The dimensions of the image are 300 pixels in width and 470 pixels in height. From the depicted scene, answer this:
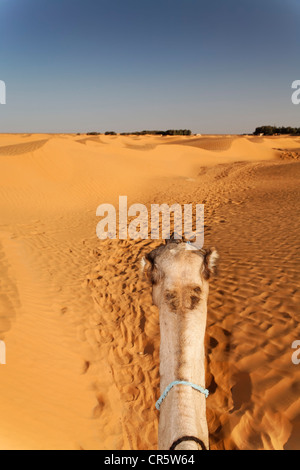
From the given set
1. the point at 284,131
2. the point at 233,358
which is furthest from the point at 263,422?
the point at 284,131

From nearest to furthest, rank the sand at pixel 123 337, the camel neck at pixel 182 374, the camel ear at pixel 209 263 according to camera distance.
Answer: the camel neck at pixel 182 374 → the camel ear at pixel 209 263 → the sand at pixel 123 337

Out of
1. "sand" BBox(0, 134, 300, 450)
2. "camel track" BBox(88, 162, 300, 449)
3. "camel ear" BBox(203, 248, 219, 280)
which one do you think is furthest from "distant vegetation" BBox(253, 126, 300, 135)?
"camel ear" BBox(203, 248, 219, 280)

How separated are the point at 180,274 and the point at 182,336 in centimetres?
40

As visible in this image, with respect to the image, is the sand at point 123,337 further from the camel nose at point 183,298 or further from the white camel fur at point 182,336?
the camel nose at point 183,298

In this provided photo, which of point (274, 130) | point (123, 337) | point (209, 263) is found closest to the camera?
point (209, 263)

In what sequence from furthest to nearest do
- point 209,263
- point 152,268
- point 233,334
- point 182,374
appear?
point 233,334 < point 152,268 < point 209,263 < point 182,374

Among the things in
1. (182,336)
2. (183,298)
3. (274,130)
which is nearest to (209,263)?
(183,298)

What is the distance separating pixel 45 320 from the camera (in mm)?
4379

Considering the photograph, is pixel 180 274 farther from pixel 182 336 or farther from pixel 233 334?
pixel 233 334

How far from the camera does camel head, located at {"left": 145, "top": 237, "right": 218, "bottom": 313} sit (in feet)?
5.63

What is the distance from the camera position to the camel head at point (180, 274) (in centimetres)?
171

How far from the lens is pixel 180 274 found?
5.88 ft

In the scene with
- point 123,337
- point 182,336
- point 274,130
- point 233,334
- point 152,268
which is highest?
point 274,130

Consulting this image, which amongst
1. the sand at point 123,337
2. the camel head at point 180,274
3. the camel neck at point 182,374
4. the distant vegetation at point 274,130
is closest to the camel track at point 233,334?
the sand at point 123,337
